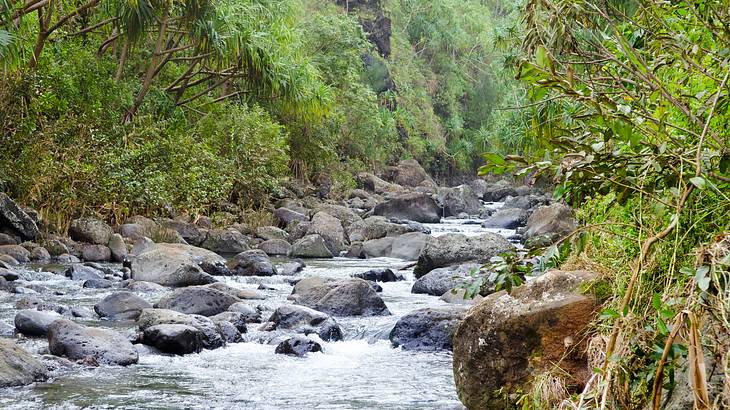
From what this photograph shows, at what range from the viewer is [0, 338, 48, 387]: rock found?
20.0 feet


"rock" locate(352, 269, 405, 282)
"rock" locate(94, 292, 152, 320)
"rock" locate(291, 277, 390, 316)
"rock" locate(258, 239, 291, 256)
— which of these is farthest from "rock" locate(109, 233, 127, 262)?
"rock" locate(291, 277, 390, 316)

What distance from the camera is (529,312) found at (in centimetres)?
494

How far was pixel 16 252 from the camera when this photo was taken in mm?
12938

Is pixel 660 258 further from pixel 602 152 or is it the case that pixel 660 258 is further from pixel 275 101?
pixel 275 101

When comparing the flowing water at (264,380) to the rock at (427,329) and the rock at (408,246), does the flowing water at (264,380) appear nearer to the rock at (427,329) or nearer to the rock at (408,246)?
the rock at (427,329)

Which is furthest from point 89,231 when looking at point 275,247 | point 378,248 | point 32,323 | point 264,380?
point 264,380

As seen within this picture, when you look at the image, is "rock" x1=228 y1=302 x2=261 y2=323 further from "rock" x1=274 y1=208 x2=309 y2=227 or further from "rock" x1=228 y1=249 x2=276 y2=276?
"rock" x1=274 y1=208 x2=309 y2=227

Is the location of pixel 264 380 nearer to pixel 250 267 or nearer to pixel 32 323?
pixel 32 323

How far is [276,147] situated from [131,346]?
44.1ft

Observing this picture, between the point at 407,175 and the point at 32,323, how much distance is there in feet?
95.0

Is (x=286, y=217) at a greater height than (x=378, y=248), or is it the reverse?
(x=286, y=217)

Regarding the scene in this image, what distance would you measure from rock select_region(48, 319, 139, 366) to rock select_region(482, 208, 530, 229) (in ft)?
52.0

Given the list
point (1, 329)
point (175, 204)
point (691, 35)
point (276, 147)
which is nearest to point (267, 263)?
point (175, 204)

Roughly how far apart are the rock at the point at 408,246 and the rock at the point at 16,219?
647 cm
